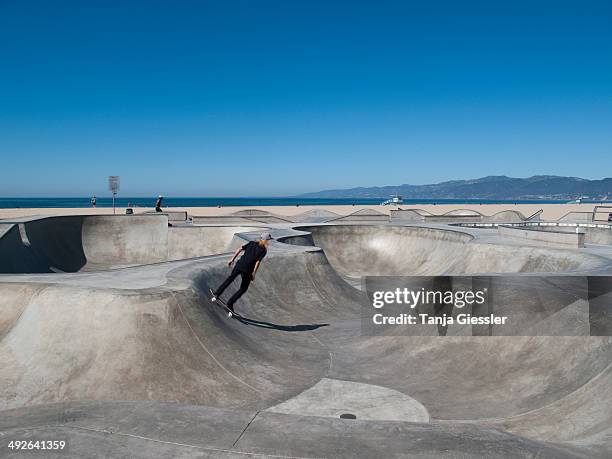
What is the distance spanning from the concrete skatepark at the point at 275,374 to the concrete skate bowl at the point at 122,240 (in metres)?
8.40

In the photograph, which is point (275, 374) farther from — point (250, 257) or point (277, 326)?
point (277, 326)

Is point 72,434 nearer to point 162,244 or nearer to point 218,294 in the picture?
point 218,294

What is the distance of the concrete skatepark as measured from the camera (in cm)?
392

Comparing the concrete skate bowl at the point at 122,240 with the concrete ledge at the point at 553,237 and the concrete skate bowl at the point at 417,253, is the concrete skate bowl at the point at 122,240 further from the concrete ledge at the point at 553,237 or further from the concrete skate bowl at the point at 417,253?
the concrete ledge at the point at 553,237

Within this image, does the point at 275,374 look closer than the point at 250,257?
Yes

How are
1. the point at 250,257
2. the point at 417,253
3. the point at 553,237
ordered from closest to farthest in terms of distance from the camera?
the point at 250,257
the point at 553,237
the point at 417,253

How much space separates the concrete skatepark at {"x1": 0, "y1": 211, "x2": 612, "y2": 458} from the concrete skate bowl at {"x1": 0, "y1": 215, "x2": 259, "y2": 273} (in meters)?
8.40

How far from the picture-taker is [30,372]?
24.6 feet

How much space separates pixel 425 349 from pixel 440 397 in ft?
5.83

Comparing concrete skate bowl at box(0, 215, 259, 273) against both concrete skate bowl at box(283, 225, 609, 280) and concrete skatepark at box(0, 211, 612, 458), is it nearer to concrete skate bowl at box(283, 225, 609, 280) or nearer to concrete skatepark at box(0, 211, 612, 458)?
concrete skate bowl at box(283, 225, 609, 280)

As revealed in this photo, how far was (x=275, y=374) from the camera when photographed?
361 inches

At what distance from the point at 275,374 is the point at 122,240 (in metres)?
21.2

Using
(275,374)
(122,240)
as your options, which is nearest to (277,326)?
(275,374)

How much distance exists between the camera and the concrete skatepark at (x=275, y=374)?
3.92 metres
